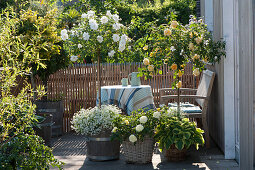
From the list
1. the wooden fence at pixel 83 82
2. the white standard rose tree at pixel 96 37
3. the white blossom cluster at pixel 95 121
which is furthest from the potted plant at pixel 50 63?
the white blossom cluster at pixel 95 121

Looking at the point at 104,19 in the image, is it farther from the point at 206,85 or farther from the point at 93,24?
→ the point at 206,85

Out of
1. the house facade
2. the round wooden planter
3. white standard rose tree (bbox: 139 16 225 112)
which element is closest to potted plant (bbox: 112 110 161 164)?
the round wooden planter

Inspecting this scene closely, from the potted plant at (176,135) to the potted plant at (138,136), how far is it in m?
0.12

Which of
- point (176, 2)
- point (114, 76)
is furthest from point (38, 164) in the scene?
Result: point (176, 2)

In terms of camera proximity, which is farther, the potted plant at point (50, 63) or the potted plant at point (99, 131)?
the potted plant at point (50, 63)

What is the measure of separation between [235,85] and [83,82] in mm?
3556

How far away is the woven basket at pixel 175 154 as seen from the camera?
17.4ft

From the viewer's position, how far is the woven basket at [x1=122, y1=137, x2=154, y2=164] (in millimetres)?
5164

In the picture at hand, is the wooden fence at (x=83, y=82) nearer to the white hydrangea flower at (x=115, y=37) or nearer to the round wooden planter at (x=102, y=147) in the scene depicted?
the white hydrangea flower at (x=115, y=37)

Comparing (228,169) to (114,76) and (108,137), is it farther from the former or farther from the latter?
(114,76)

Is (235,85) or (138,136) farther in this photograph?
(235,85)

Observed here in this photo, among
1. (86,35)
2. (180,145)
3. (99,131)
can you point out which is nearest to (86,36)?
(86,35)

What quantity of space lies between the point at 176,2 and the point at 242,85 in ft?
38.2

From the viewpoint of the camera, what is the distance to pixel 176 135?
5.10 m
